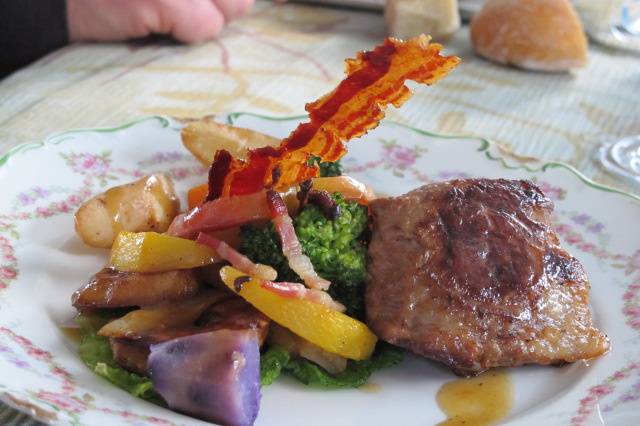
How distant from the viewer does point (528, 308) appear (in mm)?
1826

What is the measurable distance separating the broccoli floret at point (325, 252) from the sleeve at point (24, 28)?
8.88 ft

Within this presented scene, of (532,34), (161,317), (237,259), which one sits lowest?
(532,34)

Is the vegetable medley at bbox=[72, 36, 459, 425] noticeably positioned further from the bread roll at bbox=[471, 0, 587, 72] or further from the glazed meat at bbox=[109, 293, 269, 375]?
the bread roll at bbox=[471, 0, 587, 72]

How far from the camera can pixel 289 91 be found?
3992 millimetres

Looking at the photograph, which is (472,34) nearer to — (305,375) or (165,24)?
(165,24)

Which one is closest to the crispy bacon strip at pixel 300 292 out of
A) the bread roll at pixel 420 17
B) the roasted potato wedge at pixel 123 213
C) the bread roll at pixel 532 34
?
the roasted potato wedge at pixel 123 213

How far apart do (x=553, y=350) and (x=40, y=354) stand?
3.96ft

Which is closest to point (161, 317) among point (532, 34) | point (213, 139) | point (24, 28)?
point (213, 139)

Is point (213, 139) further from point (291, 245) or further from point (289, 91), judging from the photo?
point (289, 91)

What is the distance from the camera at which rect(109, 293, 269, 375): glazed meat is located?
1.70 metres

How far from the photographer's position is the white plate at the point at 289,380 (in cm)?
160

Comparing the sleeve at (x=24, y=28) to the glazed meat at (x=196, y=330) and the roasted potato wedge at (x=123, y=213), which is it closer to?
the roasted potato wedge at (x=123, y=213)

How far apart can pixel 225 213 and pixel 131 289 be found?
323mm

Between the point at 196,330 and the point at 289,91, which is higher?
the point at 196,330
